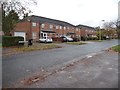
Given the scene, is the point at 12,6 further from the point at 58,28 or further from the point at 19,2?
the point at 58,28

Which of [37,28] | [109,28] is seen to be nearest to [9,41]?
[37,28]

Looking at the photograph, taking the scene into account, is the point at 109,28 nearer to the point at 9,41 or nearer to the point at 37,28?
the point at 37,28

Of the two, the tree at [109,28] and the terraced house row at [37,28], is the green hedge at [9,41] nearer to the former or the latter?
the terraced house row at [37,28]

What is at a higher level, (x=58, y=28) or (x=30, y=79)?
(x=58, y=28)

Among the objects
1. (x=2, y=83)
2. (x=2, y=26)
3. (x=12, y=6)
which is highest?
(x=12, y=6)

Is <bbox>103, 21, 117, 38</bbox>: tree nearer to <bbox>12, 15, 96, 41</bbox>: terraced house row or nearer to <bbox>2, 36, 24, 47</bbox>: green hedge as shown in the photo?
<bbox>12, 15, 96, 41</bbox>: terraced house row

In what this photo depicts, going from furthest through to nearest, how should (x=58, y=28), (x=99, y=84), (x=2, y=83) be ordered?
(x=58, y=28)
(x=2, y=83)
(x=99, y=84)

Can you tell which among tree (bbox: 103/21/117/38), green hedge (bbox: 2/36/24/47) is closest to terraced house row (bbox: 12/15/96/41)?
green hedge (bbox: 2/36/24/47)

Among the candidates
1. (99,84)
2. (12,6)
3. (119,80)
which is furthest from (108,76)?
(12,6)

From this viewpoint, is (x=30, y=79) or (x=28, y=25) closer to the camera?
(x=30, y=79)

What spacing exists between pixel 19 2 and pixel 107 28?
57.9 meters

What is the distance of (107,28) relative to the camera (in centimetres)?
7888

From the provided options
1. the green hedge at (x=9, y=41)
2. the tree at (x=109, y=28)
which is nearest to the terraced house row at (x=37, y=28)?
the green hedge at (x=9, y=41)

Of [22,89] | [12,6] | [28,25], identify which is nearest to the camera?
[22,89]
